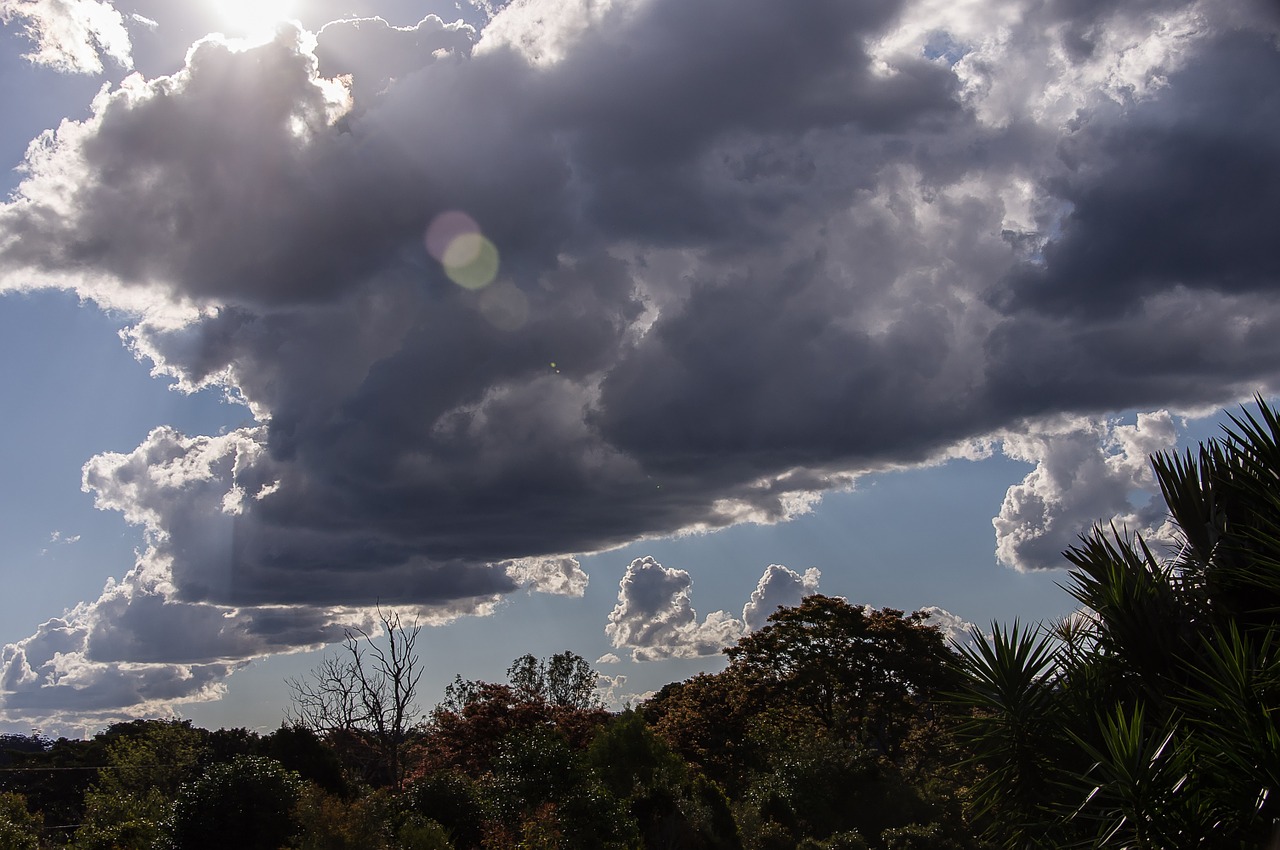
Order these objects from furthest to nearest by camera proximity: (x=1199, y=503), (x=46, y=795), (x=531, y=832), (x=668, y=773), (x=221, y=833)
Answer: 1. (x=46, y=795)
2. (x=668, y=773)
3. (x=221, y=833)
4. (x=531, y=832)
5. (x=1199, y=503)

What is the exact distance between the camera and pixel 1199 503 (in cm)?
1194

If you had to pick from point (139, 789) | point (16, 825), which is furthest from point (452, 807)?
point (139, 789)

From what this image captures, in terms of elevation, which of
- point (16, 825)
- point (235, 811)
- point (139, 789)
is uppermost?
point (16, 825)

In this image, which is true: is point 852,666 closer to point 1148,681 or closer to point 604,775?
point 604,775

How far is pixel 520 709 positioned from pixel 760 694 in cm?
916

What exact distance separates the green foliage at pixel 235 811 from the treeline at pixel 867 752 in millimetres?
39

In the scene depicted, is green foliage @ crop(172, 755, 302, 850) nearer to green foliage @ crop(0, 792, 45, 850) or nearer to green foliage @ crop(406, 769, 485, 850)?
green foliage @ crop(0, 792, 45, 850)

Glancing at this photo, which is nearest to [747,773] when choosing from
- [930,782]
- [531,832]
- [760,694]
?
[760,694]

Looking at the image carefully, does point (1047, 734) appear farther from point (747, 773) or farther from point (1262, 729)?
point (747, 773)

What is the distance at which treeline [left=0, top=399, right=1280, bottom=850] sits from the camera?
9.41m

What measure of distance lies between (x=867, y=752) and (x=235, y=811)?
17826mm

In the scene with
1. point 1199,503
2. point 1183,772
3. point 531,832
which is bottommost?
point 531,832

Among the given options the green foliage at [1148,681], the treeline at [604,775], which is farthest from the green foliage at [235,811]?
the green foliage at [1148,681]

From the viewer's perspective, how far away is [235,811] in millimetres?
19172
